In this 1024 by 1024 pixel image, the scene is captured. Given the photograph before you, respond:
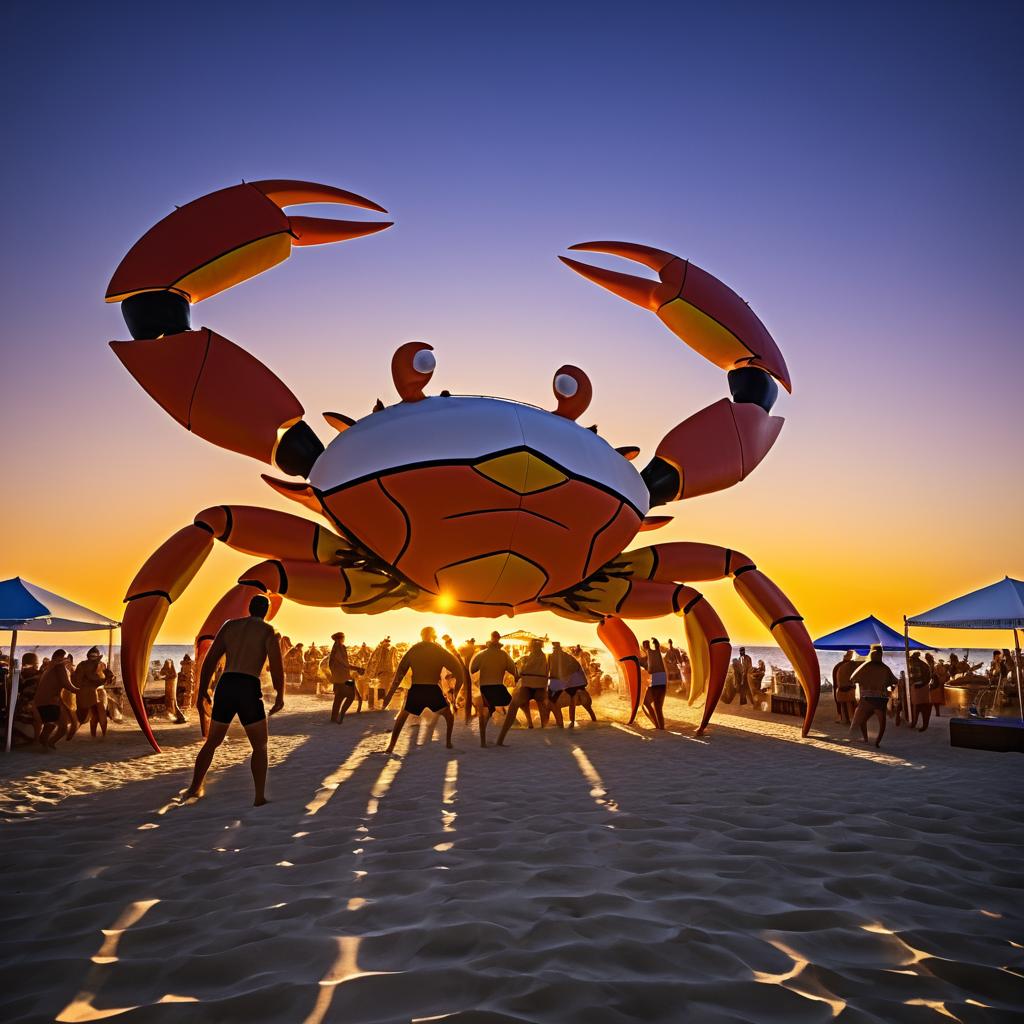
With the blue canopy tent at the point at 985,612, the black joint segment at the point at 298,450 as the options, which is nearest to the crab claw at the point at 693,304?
the black joint segment at the point at 298,450

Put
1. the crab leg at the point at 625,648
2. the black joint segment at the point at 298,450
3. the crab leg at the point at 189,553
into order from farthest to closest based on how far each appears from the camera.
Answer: the crab leg at the point at 625,648 → the black joint segment at the point at 298,450 → the crab leg at the point at 189,553

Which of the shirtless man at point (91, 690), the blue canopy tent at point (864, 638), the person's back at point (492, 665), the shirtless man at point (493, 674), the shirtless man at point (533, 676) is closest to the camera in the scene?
the shirtless man at point (493, 674)

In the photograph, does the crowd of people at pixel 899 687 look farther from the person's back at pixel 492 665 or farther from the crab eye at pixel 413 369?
the crab eye at pixel 413 369

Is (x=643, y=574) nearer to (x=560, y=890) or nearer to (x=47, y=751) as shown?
(x=560, y=890)

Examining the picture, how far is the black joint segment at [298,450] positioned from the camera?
621 cm

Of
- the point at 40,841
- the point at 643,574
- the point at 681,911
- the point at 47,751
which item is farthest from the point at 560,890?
the point at 47,751

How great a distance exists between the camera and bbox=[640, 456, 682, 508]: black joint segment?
7.01m

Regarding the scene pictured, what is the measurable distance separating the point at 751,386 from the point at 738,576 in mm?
2291

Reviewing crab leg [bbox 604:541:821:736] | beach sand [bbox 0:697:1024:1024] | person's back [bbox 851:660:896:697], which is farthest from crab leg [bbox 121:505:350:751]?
person's back [bbox 851:660:896:697]

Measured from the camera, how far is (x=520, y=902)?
2.45m

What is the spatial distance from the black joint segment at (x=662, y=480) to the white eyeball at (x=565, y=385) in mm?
1313

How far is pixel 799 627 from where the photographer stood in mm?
7605

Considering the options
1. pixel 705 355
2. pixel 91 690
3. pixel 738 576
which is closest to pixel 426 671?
pixel 738 576

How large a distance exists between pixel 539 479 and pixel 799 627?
160 inches
